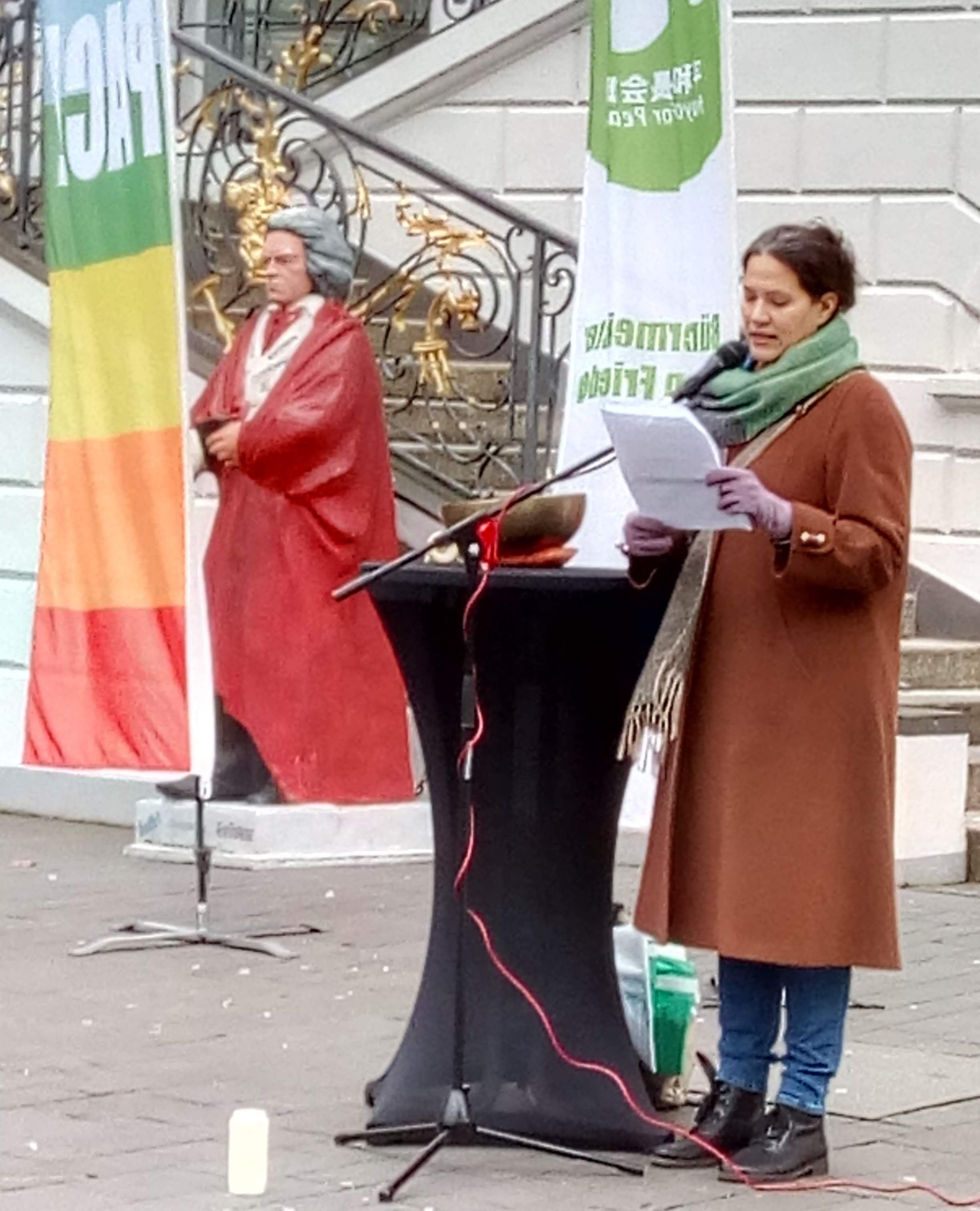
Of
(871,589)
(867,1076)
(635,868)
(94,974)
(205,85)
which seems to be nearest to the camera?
(871,589)

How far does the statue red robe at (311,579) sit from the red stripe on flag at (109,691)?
1.83 metres

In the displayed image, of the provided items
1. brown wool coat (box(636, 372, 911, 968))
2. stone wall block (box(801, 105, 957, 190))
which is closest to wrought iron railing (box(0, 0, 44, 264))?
stone wall block (box(801, 105, 957, 190))

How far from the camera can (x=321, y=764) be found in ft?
A: 32.6

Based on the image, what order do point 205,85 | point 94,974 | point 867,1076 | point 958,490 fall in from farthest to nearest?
point 205,85 → point 958,490 → point 94,974 → point 867,1076

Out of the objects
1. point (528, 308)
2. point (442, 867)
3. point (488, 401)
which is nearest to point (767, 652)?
point (442, 867)

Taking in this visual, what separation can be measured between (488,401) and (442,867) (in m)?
5.90

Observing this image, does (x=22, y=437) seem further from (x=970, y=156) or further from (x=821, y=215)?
(x=970, y=156)

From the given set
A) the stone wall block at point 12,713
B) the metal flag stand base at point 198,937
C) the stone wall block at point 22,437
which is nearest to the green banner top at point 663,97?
the metal flag stand base at point 198,937

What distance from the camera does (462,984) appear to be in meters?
5.81

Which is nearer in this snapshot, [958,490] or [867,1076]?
[867,1076]

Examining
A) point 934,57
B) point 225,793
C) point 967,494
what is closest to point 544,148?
point 934,57

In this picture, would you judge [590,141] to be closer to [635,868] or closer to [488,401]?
[635,868]

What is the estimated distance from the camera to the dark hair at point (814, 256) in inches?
220

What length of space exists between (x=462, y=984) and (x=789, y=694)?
0.90m
